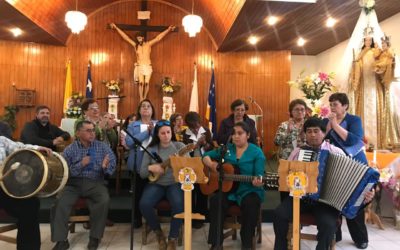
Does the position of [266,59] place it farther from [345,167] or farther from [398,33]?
[345,167]

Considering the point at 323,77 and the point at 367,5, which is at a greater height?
the point at 367,5

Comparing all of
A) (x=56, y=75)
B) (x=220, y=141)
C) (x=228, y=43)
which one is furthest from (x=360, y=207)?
(x=56, y=75)

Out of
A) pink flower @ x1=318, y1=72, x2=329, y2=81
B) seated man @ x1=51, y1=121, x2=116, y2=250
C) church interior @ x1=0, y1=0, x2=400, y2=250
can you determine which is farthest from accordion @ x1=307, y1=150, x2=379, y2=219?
church interior @ x1=0, y1=0, x2=400, y2=250

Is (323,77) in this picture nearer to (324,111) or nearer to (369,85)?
(324,111)

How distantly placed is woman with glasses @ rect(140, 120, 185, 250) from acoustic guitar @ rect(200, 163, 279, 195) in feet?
1.02

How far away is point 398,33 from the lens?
5.93 m

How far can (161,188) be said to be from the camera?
335 centimetres

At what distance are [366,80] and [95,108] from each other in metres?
3.80

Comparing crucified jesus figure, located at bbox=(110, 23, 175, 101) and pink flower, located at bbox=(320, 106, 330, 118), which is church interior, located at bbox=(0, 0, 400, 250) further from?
pink flower, located at bbox=(320, 106, 330, 118)

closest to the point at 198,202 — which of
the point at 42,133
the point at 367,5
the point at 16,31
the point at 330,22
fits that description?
the point at 42,133

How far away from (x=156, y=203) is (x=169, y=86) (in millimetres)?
5197

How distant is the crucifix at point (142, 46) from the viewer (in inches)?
319

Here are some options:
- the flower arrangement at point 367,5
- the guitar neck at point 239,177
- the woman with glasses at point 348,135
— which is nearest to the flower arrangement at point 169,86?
the flower arrangement at point 367,5

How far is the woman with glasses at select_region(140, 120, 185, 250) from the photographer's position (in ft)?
10.5
